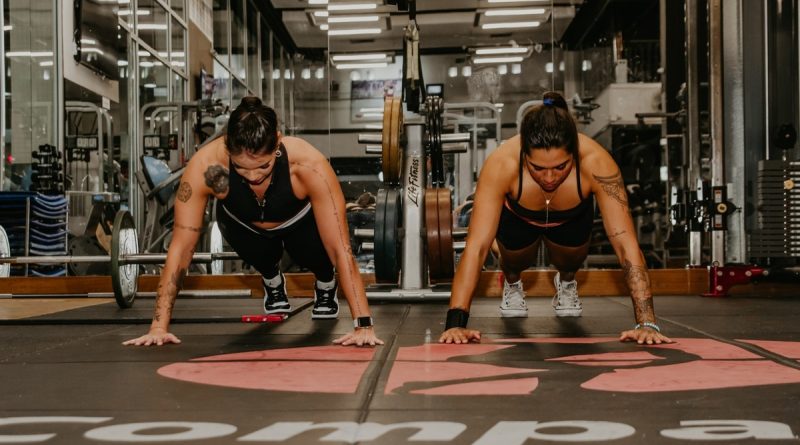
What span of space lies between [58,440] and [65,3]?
22.6 ft

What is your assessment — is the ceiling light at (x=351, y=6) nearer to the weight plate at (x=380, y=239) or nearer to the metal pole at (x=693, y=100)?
the metal pole at (x=693, y=100)

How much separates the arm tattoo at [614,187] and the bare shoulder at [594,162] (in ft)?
0.05

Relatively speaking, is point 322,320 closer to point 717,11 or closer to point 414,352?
point 414,352

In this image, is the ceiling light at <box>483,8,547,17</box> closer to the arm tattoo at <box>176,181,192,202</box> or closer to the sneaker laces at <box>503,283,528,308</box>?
the sneaker laces at <box>503,283,528,308</box>

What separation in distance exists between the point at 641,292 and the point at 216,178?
4.84ft

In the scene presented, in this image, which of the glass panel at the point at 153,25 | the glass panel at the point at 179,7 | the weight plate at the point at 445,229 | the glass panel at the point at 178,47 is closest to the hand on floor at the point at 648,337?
the weight plate at the point at 445,229

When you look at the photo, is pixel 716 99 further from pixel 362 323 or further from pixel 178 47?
pixel 178 47

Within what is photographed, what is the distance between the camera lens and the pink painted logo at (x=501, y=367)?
74.1 inches

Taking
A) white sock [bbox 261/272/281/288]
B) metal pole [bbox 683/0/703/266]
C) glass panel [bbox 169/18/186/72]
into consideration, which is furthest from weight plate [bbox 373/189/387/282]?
glass panel [bbox 169/18/186/72]

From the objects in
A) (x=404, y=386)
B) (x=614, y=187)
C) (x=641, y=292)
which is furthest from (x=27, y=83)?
(x=404, y=386)

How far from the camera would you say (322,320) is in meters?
3.63

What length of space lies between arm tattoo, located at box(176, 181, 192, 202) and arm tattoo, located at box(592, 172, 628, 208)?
4.56 feet

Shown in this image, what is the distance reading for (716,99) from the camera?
5.36 meters

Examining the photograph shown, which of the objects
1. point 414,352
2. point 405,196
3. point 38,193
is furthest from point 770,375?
point 38,193
